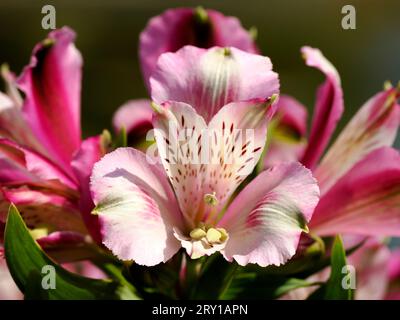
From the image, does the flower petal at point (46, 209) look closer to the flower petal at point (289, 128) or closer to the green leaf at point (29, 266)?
the green leaf at point (29, 266)

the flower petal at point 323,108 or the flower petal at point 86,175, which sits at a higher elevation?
the flower petal at point 323,108

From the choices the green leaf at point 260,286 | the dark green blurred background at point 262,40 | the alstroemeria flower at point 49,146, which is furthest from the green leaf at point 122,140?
the dark green blurred background at point 262,40

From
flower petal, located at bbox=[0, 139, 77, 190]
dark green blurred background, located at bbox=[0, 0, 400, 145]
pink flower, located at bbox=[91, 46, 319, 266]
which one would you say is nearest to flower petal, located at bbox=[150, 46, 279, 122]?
pink flower, located at bbox=[91, 46, 319, 266]

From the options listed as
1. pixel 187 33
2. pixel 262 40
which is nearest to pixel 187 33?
pixel 187 33

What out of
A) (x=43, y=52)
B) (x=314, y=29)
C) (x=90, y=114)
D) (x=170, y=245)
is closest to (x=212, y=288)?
(x=170, y=245)

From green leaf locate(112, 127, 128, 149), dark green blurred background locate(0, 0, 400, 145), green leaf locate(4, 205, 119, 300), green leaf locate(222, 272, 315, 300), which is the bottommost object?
green leaf locate(222, 272, 315, 300)

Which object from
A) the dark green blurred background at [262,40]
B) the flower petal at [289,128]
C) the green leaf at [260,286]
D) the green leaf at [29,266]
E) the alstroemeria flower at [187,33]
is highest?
the dark green blurred background at [262,40]

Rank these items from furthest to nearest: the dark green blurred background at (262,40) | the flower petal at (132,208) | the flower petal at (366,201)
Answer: the dark green blurred background at (262,40), the flower petal at (366,201), the flower petal at (132,208)

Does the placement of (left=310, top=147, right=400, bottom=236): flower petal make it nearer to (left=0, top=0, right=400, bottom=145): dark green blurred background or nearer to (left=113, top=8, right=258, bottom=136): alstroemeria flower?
(left=113, top=8, right=258, bottom=136): alstroemeria flower
